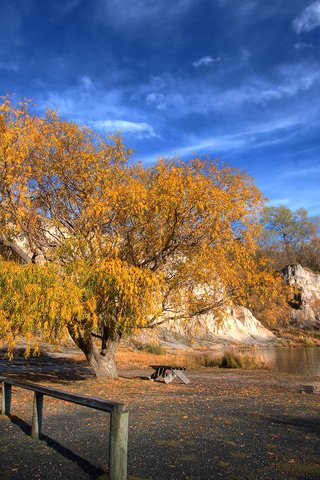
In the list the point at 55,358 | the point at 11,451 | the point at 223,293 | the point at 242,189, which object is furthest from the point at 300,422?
the point at 55,358

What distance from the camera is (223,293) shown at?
51.5 ft

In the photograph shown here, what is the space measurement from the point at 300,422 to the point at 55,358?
19.9m

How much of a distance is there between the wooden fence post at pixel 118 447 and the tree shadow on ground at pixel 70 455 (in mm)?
470

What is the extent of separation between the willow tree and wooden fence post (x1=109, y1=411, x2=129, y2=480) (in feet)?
24.6

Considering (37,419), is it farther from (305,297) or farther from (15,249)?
(305,297)

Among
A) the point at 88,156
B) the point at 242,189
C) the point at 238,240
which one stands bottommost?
the point at 238,240

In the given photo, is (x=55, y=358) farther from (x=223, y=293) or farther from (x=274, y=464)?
(x=274, y=464)

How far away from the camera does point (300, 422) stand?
352 inches

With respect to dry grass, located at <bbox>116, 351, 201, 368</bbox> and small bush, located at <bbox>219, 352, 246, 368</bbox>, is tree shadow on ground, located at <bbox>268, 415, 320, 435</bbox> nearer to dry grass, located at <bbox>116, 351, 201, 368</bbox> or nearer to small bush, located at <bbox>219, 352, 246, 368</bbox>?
dry grass, located at <bbox>116, 351, 201, 368</bbox>

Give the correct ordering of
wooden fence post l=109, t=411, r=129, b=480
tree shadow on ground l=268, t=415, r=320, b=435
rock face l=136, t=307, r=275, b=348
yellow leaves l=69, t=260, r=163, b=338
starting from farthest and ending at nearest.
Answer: rock face l=136, t=307, r=275, b=348, yellow leaves l=69, t=260, r=163, b=338, tree shadow on ground l=268, t=415, r=320, b=435, wooden fence post l=109, t=411, r=129, b=480

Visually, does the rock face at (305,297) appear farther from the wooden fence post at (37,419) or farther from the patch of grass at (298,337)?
the wooden fence post at (37,419)

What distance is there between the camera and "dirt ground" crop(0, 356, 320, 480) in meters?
5.63

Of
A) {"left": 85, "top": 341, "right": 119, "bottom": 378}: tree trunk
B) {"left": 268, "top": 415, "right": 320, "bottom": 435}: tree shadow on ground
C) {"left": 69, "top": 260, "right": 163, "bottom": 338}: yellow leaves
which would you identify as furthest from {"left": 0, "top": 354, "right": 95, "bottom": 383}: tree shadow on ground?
{"left": 268, "top": 415, "right": 320, "bottom": 435}: tree shadow on ground

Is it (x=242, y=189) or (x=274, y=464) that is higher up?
(x=242, y=189)
